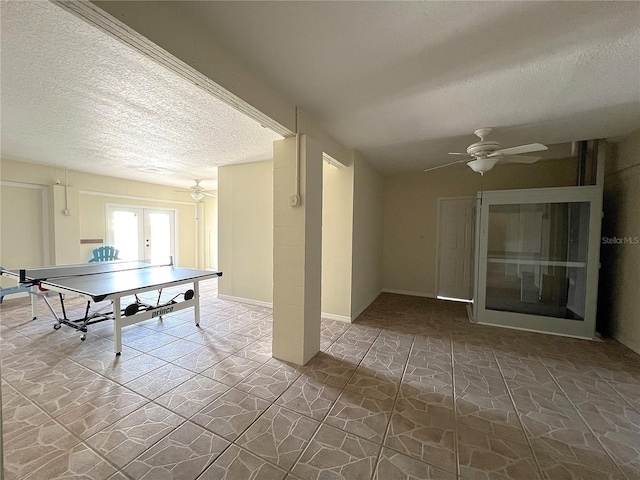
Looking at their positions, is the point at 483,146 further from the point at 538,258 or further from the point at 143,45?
the point at 143,45

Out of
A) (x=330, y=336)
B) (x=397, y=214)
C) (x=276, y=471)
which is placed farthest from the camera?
(x=397, y=214)

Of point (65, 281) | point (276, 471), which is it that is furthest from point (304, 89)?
point (65, 281)

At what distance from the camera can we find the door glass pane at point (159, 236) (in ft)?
22.4

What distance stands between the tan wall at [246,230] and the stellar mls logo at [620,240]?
4.71m

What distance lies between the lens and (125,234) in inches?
248

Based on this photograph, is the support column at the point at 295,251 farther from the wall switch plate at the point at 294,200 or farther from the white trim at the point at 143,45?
the white trim at the point at 143,45

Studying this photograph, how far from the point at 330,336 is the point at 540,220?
3.37 meters

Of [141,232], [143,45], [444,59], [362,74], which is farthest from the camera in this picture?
[141,232]

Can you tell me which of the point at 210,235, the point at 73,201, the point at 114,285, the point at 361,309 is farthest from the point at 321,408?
the point at 210,235

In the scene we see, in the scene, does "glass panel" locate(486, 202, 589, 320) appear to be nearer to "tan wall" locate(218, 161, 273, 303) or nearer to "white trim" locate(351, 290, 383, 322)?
"white trim" locate(351, 290, 383, 322)

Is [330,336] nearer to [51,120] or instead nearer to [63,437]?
[63,437]

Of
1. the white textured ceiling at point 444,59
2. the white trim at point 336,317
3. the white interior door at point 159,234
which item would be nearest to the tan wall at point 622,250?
the white textured ceiling at point 444,59

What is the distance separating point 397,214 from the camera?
558 cm

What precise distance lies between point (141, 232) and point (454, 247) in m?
7.28
